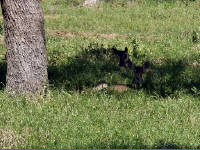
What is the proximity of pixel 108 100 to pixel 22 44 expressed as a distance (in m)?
1.85

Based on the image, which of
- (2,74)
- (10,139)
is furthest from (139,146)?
(2,74)

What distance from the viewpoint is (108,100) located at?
26.5 feet

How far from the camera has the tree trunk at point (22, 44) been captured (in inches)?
324

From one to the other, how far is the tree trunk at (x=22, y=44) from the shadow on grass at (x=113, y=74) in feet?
1.84

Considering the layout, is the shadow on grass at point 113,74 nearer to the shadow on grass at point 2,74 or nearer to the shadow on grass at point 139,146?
the shadow on grass at point 2,74

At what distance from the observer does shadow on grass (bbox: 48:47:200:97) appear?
9062 mm

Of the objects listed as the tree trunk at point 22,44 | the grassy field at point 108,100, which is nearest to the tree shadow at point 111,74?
the grassy field at point 108,100

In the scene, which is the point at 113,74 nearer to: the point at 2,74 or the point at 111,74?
the point at 111,74

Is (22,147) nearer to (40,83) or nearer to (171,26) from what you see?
(40,83)

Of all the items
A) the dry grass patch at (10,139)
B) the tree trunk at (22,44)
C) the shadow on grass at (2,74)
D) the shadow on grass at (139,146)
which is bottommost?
the shadow on grass at (2,74)

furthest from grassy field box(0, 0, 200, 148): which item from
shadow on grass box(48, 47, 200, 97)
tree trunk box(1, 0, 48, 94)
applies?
tree trunk box(1, 0, 48, 94)

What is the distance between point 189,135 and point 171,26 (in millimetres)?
10901

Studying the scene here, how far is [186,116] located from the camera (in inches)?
289

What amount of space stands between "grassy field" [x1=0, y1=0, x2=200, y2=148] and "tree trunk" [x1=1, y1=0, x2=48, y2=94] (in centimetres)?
34
